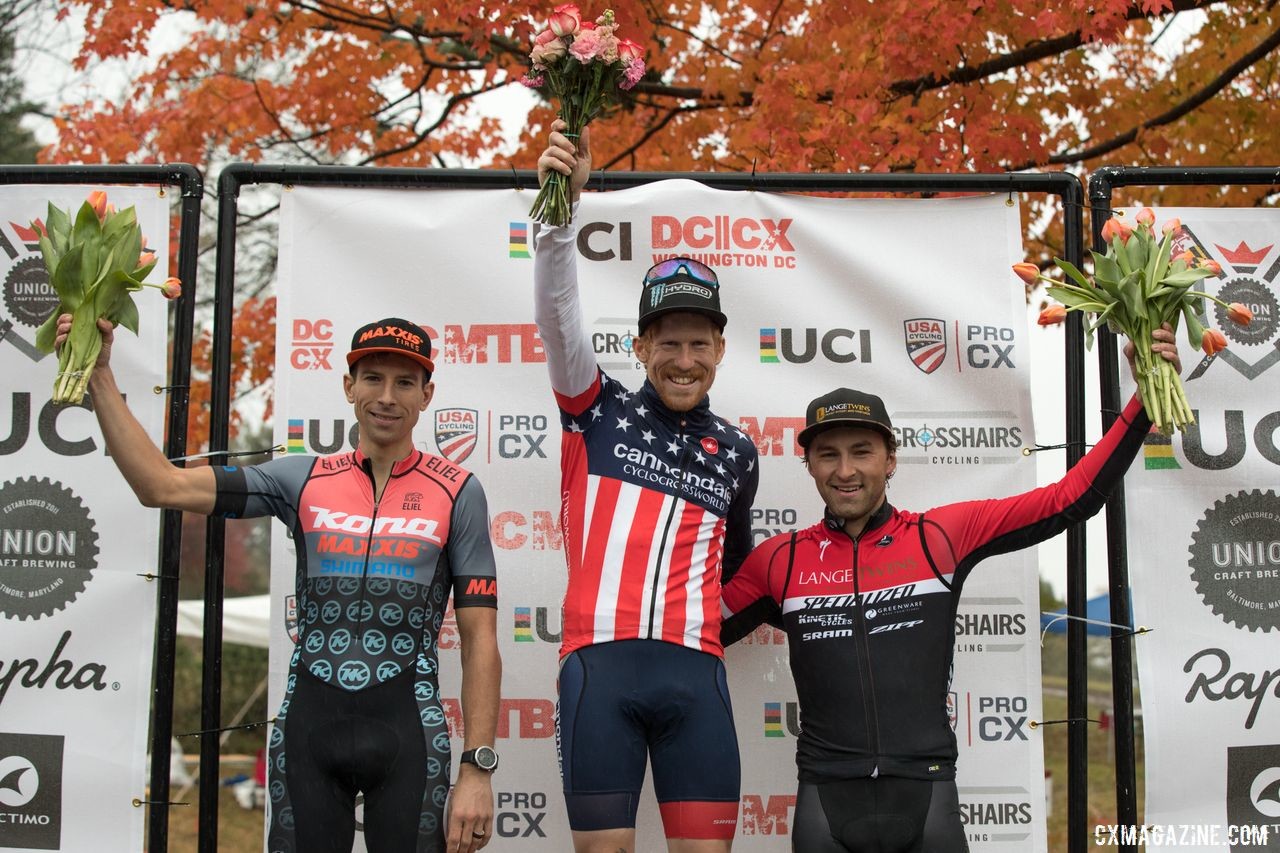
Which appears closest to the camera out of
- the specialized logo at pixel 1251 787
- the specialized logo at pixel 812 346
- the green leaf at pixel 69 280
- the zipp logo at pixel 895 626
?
the green leaf at pixel 69 280

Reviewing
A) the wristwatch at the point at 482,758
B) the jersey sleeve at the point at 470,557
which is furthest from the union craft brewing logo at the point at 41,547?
the wristwatch at the point at 482,758

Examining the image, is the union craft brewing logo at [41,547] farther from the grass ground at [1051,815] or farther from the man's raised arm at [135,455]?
the grass ground at [1051,815]

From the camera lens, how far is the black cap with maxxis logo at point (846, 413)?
3.91 meters

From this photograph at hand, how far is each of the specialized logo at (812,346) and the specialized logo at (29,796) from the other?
278cm

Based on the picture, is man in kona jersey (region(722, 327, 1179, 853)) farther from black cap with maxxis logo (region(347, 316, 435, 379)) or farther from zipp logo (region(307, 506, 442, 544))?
black cap with maxxis logo (region(347, 316, 435, 379))

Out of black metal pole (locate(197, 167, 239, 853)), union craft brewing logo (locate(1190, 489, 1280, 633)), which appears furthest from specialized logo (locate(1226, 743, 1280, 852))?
black metal pole (locate(197, 167, 239, 853))

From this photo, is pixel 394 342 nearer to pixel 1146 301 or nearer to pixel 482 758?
pixel 482 758

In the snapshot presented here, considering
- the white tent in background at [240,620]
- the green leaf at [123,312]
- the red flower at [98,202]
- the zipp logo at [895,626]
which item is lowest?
the white tent in background at [240,620]

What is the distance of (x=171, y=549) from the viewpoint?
165 inches

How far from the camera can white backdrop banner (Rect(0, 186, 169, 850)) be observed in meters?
4.14

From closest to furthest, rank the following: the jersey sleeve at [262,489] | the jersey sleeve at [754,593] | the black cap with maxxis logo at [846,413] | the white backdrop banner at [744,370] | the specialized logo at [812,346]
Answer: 1. the jersey sleeve at [262,489]
2. the black cap with maxxis logo at [846,413]
3. the jersey sleeve at [754,593]
4. the white backdrop banner at [744,370]
5. the specialized logo at [812,346]

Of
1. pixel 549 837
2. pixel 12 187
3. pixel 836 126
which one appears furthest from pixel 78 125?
pixel 549 837

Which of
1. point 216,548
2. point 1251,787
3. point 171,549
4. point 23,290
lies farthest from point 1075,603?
point 23,290

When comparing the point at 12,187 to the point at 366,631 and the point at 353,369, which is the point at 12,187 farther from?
the point at 366,631
